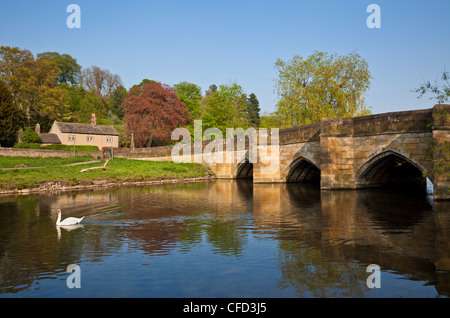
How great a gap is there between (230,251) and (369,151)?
1743 cm

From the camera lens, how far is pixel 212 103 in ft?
201

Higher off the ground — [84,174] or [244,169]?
[244,169]

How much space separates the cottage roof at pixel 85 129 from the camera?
214 feet

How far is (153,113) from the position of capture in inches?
2414

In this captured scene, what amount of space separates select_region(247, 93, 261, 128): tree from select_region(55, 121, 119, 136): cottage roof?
36.4 metres

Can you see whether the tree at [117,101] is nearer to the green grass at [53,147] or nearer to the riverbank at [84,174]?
the green grass at [53,147]

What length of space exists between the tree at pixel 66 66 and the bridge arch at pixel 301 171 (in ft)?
247

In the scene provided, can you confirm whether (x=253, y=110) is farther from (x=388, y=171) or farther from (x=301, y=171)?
(x=388, y=171)

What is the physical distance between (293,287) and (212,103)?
54969 millimetres

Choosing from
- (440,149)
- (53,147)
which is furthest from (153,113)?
(440,149)

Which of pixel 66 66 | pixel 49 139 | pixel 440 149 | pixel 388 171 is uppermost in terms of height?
pixel 66 66

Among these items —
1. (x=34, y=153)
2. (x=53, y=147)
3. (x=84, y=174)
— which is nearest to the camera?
(x=84, y=174)

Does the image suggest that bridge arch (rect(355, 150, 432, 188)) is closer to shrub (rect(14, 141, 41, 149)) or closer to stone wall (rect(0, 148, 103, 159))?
stone wall (rect(0, 148, 103, 159))
